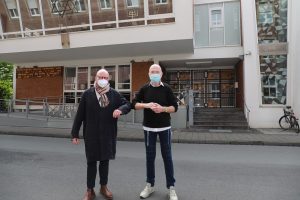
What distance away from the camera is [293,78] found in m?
17.0

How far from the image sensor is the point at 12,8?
1902 centimetres

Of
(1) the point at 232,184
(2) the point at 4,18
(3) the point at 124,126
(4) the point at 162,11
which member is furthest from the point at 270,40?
(2) the point at 4,18

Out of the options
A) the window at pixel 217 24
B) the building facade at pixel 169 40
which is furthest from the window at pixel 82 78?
the window at pixel 217 24

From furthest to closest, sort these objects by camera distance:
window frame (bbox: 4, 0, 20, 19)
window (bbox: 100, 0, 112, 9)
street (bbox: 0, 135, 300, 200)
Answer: window frame (bbox: 4, 0, 20, 19) → window (bbox: 100, 0, 112, 9) → street (bbox: 0, 135, 300, 200)

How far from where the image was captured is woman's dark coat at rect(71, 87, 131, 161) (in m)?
4.89

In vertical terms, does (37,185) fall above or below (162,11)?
below

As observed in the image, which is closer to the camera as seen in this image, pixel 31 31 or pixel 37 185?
pixel 37 185

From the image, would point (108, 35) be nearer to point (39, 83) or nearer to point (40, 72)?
point (40, 72)

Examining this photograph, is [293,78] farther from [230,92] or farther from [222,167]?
[222,167]

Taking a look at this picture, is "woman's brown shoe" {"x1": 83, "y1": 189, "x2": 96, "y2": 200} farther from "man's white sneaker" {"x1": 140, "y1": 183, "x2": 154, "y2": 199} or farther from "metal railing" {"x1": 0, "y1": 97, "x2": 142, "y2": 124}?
"metal railing" {"x1": 0, "y1": 97, "x2": 142, "y2": 124}

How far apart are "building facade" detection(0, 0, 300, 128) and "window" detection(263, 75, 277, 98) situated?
19mm

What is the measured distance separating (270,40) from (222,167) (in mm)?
11844

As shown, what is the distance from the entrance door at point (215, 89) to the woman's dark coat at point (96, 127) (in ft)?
53.5

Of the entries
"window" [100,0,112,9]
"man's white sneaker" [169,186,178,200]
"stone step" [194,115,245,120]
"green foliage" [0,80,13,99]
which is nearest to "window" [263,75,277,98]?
"stone step" [194,115,245,120]
